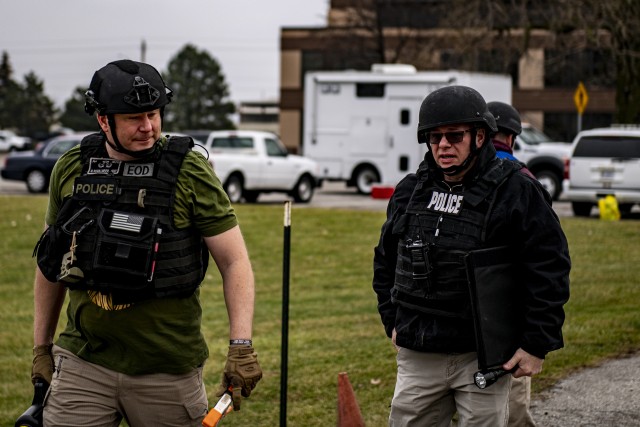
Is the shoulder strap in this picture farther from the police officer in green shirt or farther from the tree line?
the tree line

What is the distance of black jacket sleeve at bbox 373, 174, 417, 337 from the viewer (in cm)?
434

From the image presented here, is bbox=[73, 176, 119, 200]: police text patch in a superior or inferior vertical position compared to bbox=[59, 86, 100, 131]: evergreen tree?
superior

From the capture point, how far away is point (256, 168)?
2472cm

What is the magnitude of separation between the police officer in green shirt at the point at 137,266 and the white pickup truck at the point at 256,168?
20310mm

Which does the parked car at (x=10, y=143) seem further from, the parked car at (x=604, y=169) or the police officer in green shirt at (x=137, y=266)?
the police officer in green shirt at (x=137, y=266)

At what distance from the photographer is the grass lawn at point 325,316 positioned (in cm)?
764

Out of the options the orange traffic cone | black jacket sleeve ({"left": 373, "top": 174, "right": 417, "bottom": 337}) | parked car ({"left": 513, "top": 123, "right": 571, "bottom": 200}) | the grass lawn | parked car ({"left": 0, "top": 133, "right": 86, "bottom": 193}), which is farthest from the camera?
parked car ({"left": 0, "top": 133, "right": 86, "bottom": 193})

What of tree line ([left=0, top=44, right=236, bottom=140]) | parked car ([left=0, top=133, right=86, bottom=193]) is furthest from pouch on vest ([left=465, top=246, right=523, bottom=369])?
tree line ([left=0, top=44, right=236, bottom=140])

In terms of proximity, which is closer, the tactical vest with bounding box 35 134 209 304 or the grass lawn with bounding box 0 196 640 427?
the tactical vest with bounding box 35 134 209 304

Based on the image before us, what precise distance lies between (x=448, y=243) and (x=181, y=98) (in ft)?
339

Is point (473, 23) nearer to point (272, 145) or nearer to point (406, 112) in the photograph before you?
point (406, 112)

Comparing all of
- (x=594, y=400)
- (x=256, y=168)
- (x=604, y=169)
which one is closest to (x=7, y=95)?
(x=256, y=168)

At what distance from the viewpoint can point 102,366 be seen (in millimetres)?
3867

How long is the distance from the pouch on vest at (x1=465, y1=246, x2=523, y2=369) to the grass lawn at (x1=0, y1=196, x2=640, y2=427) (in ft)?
9.42
